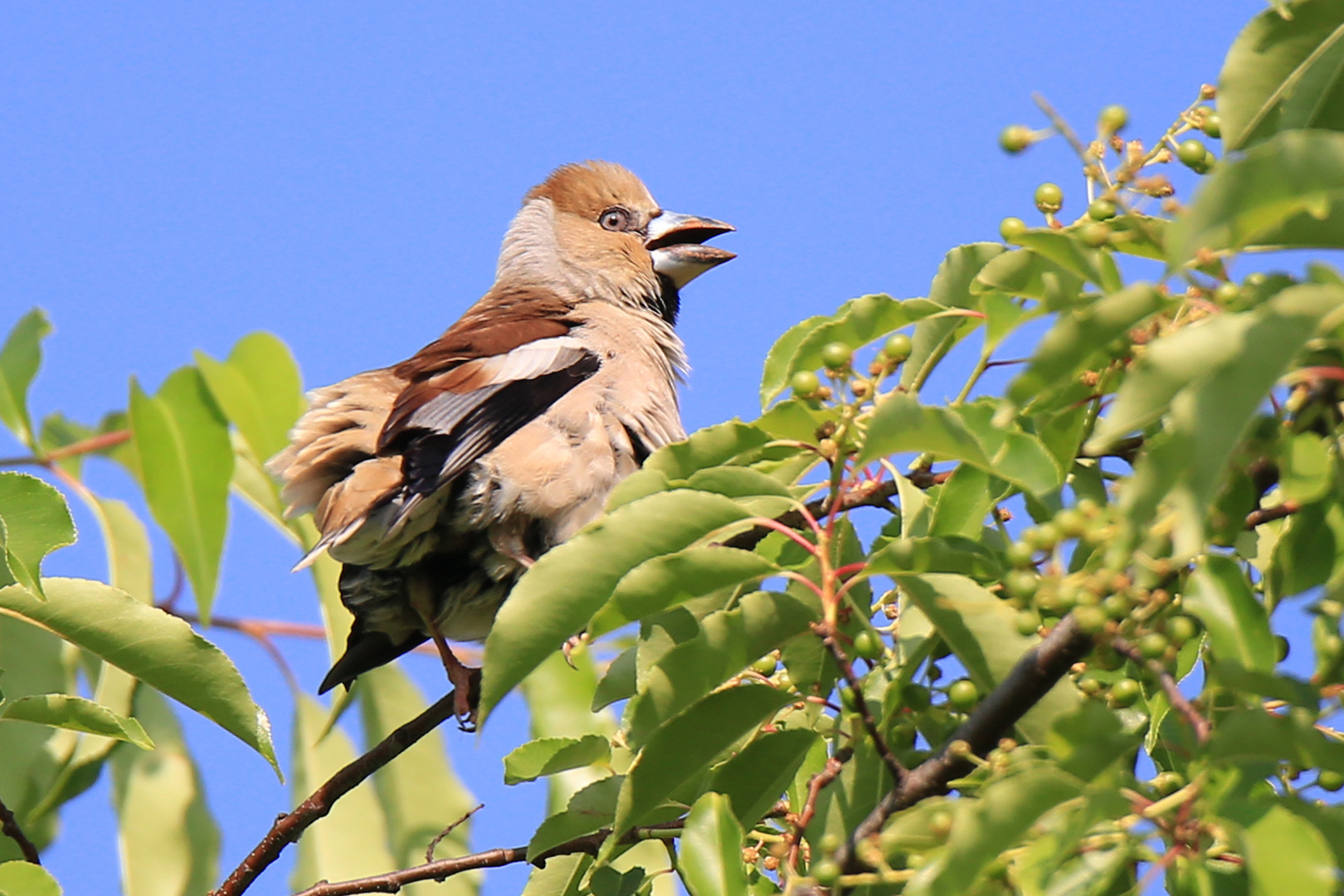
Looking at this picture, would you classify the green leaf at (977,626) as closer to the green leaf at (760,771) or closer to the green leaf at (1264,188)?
the green leaf at (760,771)

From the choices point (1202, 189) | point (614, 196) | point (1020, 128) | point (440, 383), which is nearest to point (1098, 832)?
point (1202, 189)

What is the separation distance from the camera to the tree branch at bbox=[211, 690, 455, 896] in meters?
3.15

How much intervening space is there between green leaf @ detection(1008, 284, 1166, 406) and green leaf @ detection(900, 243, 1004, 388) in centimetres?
68

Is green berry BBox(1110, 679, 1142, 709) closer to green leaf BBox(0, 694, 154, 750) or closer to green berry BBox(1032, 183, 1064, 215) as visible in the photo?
green berry BBox(1032, 183, 1064, 215)

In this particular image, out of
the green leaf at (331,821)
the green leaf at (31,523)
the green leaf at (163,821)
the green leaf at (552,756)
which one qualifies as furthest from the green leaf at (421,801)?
the green leaf at (31,523)

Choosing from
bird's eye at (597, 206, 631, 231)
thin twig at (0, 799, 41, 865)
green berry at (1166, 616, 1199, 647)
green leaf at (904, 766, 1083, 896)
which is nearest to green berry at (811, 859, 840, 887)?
green leaf at (904, 766, 1083, 896)

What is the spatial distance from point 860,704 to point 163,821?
234cm

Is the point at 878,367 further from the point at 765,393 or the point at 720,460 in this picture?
the point at 765,393

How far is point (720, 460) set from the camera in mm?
2199

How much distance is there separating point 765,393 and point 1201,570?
3.07 ft

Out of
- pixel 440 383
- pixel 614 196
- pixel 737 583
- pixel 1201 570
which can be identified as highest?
pixel 614 196

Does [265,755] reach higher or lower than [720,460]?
lower

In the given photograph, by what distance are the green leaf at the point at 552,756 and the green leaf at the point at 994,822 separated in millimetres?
886

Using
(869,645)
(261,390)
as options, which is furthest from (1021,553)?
(261,390)
